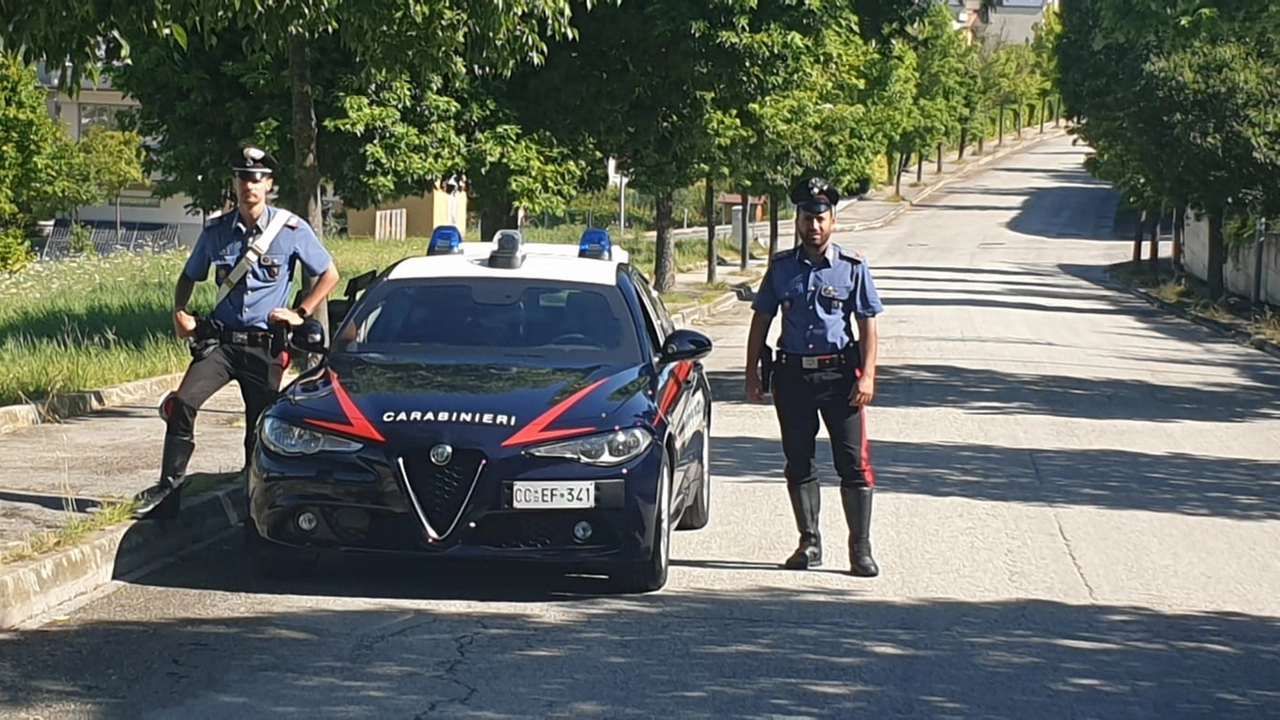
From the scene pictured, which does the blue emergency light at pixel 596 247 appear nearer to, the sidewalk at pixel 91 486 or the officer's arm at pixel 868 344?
the officer's arm at pixel 868 344

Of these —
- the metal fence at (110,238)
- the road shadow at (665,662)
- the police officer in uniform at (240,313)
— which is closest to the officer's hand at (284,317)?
the police officer in uniform at (240,313)

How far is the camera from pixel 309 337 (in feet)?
28.9

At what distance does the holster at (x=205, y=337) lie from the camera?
895 cm

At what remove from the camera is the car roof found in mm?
9508

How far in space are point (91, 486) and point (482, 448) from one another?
11.1 feet

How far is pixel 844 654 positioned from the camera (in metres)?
7.25

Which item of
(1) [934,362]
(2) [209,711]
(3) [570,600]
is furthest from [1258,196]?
(2) [209,711]

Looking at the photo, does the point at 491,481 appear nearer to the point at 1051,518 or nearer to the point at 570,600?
the point at 570,600

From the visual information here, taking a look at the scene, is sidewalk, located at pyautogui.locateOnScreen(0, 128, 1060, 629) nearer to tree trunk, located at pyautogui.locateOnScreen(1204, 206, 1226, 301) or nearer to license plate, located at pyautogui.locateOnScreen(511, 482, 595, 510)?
license plate, located at pyautogui.locateOnScreen(511, 482, 595, 510)

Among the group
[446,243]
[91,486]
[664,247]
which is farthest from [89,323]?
[664,247]

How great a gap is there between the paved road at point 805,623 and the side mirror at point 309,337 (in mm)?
1108

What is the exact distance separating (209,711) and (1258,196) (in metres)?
32.5

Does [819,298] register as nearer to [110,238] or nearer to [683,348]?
[683,348]

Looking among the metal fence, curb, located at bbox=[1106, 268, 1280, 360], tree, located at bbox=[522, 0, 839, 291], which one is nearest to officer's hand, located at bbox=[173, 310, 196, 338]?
tree, located at bbox=[522, 0, 839, 291]
